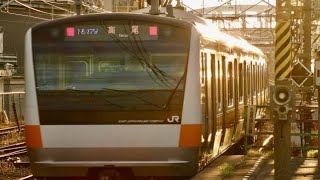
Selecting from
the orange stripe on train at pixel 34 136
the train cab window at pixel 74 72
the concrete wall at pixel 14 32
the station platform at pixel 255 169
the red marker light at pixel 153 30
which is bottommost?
the station platform at pixel 255 169

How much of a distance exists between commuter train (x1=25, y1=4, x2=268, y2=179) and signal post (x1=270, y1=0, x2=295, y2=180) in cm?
110

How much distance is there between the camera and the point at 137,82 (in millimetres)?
10688

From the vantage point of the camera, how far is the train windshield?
1070cm

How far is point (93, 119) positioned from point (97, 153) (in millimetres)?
492

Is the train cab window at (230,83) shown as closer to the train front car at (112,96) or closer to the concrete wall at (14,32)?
the train front car at (112,96)

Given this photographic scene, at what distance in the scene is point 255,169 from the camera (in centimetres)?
1446

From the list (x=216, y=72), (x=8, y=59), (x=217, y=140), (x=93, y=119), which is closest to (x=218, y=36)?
(x=216, y=72)

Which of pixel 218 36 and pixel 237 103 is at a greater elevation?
pixel 218 36

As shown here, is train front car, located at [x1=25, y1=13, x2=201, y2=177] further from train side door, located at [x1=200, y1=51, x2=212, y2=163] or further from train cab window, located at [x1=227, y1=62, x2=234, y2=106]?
train cab window, located at [x1=227, y1=62, x2=234, y2=106]

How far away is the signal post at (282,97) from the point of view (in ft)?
35.2

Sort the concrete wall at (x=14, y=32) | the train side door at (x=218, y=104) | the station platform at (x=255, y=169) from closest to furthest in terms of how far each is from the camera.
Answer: the train side door at (x=218, y=104) → the station platform at (x=255, y=169) → the concrete wall at (x=14, y=32)

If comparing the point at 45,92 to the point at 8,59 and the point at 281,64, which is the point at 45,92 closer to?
the point at 281,64

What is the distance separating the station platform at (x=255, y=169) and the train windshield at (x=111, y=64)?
214 centimetres

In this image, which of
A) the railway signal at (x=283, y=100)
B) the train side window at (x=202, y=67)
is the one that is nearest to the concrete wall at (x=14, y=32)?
the train side window at (x=202, y=67)
